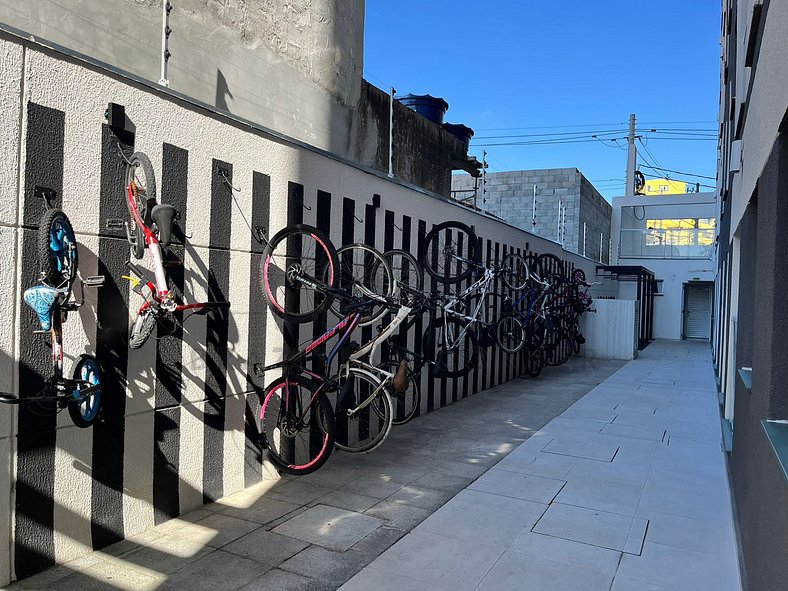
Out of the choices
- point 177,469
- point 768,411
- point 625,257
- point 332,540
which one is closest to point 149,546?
point 177,469

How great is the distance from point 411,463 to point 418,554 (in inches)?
60.4

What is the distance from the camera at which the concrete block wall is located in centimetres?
254

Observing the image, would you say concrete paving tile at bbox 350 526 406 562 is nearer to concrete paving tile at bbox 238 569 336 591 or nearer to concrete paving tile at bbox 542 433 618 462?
concrete paving tile at bbox 238 569 336 591

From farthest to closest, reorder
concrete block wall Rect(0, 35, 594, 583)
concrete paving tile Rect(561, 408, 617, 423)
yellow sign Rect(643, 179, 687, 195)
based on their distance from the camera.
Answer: yellow sign Rect(643, 179, 687, 195), concrete paving tile Rect(561, 408, 617, 423), concrete block wall Rect(0, 35, 594, 583)

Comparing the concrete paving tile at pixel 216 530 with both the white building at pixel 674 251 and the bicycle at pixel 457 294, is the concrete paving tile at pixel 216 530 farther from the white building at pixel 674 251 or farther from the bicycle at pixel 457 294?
the white building at pixel 674 251

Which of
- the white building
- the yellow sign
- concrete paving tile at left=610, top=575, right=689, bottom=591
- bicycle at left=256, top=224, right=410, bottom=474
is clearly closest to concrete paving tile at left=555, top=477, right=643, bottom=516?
concrete paving tile at left=610, top=575, right=689, bottom=591

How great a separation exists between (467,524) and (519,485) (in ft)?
2.67

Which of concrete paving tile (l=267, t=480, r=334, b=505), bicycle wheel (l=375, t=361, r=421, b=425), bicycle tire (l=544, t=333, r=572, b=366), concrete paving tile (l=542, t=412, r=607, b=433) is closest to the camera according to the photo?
concrete paving tile (l=267, t=480, r=334, b=505)

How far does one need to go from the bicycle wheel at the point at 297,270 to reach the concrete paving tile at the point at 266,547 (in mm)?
1373

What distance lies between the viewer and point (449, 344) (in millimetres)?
6176

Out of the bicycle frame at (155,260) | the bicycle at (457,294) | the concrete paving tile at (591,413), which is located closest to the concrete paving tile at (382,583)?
the bicycle frame at (155,260)

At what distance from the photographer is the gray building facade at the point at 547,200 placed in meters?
16.8

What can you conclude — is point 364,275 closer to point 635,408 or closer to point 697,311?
point 635,408

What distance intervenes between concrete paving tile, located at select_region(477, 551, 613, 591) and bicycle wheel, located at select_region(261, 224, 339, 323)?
6.39ft
